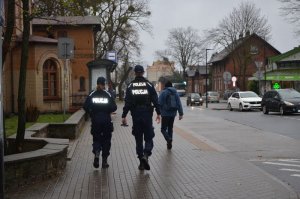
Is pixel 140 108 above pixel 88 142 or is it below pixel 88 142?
above

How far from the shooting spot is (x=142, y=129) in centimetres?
980

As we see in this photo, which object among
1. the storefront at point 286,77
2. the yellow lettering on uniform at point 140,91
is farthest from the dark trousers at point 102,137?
the storefront at point 286,77

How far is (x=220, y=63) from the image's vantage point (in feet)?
301

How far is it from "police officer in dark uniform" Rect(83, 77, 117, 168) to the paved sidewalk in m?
→ 0.43

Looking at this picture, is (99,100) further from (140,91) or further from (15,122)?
(15,122)

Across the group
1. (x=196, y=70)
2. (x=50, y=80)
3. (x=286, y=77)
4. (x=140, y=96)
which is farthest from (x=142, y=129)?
(x=196, y=70)

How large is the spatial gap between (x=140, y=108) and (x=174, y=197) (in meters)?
2.78

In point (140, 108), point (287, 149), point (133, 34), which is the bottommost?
point (287, 149)

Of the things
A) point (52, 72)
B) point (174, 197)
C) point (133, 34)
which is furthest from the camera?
point (133, 34)

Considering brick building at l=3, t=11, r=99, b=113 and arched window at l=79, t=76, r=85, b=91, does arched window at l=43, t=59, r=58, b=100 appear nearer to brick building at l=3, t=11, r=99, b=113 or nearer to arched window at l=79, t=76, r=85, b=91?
brick building at l=3, t=11, r=99, b=113

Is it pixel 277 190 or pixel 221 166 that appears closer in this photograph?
pixel 277 190

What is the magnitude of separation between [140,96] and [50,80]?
2224cm

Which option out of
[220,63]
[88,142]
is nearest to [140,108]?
[88,142]

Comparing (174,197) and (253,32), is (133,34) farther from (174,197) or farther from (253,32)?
(174,197)
